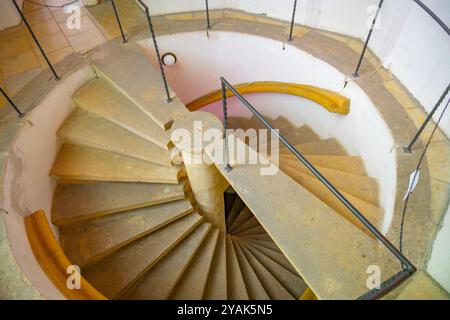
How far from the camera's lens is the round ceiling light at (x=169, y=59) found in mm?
3809

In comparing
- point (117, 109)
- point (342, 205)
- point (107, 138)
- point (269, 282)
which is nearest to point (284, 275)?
point (269, 282)

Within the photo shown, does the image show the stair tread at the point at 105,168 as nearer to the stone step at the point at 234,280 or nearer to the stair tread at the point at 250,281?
the stone step at the point at 234,280

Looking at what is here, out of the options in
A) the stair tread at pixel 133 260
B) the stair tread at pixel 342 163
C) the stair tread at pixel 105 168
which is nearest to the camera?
the stair tread at pixel 133 260

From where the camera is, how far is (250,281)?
10.7 ft

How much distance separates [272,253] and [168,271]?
4.47 ft

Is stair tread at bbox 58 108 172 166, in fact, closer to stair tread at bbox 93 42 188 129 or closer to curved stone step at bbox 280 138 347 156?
stair tread at bbox 93 42 188 129

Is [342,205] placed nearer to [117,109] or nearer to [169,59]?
[117,109]

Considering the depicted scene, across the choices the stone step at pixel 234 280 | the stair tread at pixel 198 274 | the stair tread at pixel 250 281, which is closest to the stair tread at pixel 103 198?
the stair tread at pixel 198 274

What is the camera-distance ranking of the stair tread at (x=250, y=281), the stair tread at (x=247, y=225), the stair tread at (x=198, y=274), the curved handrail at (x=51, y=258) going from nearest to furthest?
the curved handrail at (x=51, y=258), the stair tread at (x=198, y=274), the stair tread at (x=250, y=281), the stair tread at (x=247, y=225)

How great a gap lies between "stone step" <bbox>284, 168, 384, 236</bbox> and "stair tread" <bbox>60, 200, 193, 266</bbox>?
1.14 metres

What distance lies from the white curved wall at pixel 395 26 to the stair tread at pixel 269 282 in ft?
6.93

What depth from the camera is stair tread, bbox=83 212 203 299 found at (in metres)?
2.67

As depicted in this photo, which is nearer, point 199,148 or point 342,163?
point 199,148

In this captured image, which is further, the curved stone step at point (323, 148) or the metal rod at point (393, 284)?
the curved stone step at point (323, 148)
